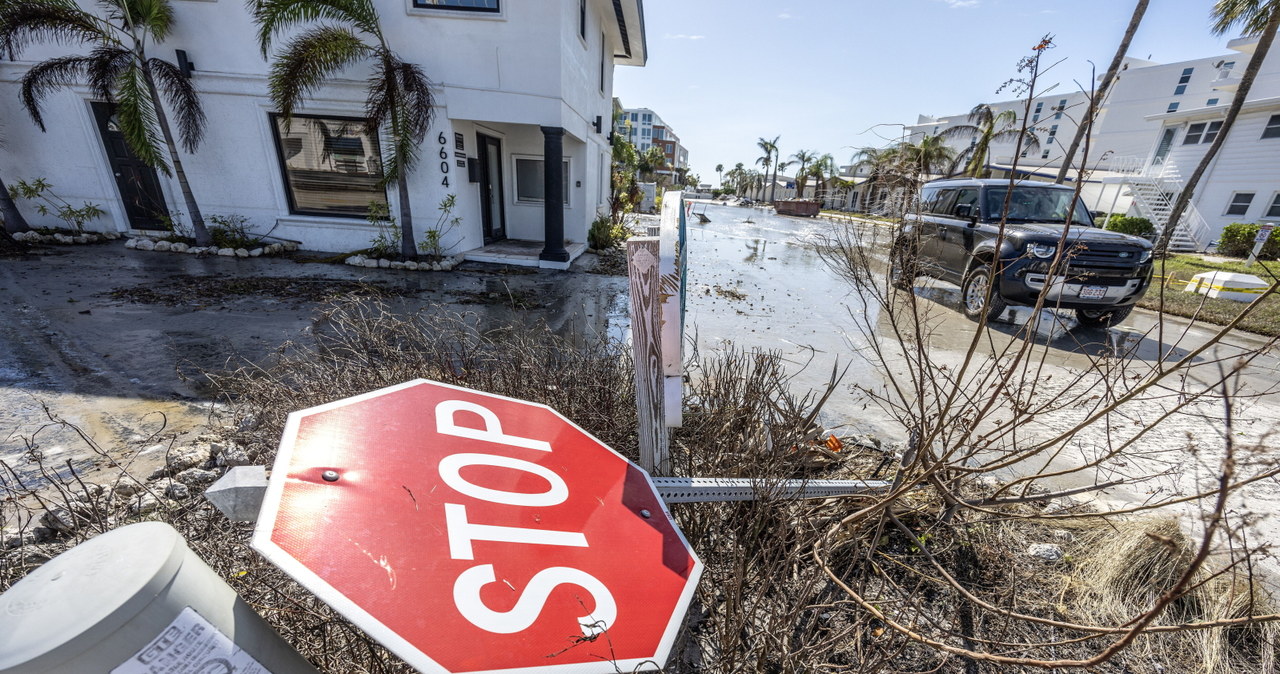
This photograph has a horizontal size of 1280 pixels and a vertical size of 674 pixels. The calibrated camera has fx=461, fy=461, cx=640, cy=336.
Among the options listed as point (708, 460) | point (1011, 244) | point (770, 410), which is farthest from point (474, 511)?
point (1011, 244)

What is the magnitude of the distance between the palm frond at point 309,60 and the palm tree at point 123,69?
2.00 meters

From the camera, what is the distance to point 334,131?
29.5 feet

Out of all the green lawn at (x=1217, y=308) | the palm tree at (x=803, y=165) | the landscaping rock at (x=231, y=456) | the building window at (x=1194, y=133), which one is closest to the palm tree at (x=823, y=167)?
the palm tree at (x=803, y=165)

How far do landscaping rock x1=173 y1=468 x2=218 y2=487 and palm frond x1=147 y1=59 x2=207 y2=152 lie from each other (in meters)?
9.26

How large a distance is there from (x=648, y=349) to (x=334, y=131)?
10.1 m

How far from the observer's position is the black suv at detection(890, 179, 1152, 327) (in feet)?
19.9

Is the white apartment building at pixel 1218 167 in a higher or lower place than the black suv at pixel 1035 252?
higher

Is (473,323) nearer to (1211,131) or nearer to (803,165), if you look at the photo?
(1211,131)

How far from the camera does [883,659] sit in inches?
53.9

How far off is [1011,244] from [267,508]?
827 centimetres

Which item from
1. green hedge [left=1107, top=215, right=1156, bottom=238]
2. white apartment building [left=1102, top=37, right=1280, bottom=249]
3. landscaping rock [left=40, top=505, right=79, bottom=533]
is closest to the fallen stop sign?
landscaping rock [left=40, top=505, right=79, bottom=533]

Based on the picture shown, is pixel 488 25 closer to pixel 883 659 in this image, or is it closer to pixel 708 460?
pixel 708 460

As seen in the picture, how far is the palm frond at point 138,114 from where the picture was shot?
7.73 m

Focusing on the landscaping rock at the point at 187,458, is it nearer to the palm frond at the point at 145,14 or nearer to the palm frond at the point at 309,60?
the palm frond at the point at 309,60
